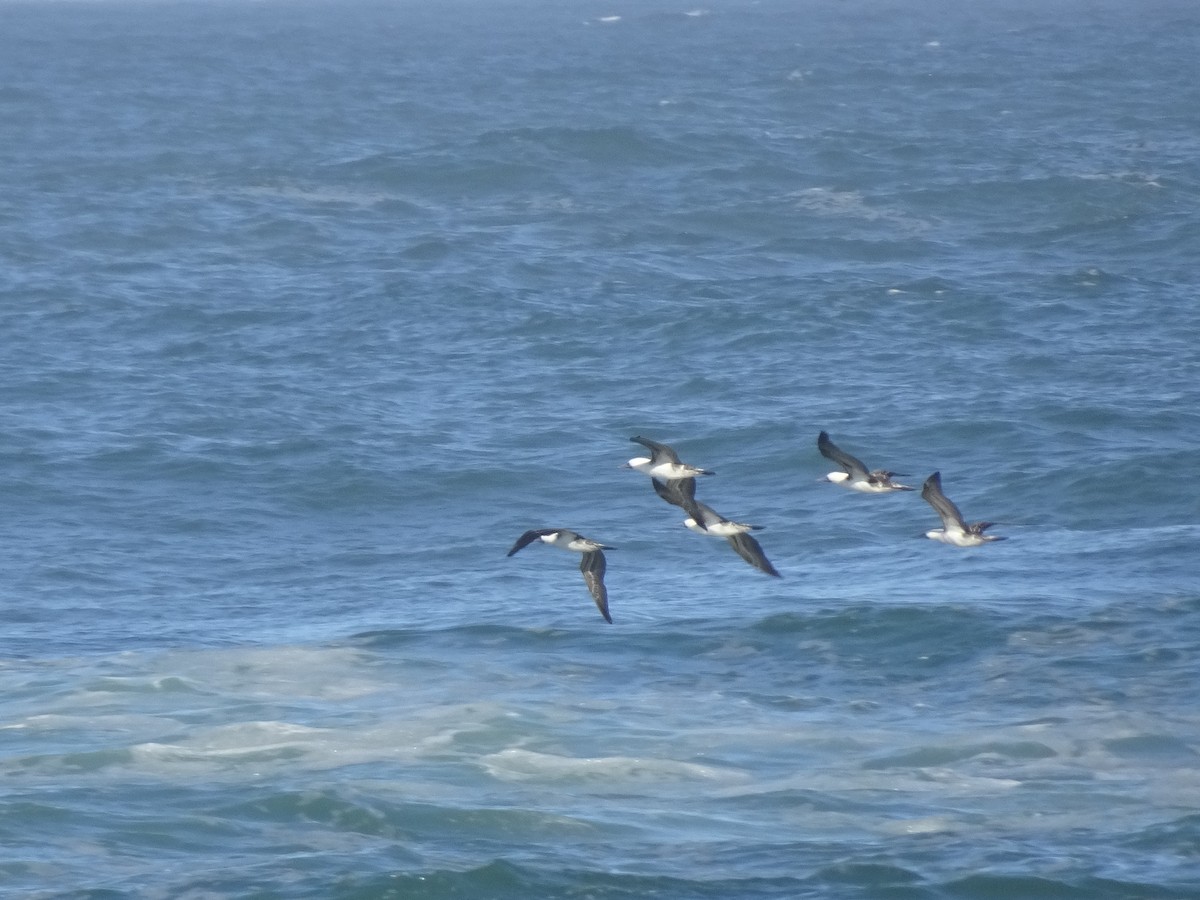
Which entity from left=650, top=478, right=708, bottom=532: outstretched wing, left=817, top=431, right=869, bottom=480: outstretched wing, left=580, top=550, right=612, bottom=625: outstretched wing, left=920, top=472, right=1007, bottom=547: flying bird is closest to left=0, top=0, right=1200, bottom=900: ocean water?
left=580, top=550, right=612, bottom=625: outstretched wing

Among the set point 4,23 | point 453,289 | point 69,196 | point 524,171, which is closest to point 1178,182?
point 524,171

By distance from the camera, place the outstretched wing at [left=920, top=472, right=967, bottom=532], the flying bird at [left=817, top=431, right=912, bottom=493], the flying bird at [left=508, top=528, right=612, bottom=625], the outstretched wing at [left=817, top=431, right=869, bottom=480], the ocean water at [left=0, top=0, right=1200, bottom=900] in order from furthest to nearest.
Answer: the flying bird at [left=508, top=528, right=612, bottom=625], the ocean water at [left=0, top=0, right=1200, bottom=900], the flying bird at [left=817, top=431, right=912, bottom=493], the outstretched wing at [left=920, top=472, right=967, bottom=532], the outstretched wing at [left=817, top=431, right=869, bottom=480]

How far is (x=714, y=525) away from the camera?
2005cm

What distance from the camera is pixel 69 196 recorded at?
60719mm

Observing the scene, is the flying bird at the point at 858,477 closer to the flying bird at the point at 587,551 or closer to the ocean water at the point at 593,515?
the flying bird at the point at 587,551

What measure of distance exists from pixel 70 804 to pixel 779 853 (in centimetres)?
728

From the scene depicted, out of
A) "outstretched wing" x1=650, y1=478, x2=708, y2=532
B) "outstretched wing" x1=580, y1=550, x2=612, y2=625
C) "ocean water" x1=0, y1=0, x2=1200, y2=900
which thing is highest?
"outstretched wing" x1=650, y1=478, x2=708, y2=532

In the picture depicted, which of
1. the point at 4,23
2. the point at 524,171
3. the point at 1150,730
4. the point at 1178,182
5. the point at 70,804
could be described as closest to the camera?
the point at 70,804

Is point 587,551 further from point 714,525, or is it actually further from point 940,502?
point 940,502

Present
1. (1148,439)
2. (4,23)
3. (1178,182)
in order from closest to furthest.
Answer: (1148,439)
(1178,182)
(4,23)

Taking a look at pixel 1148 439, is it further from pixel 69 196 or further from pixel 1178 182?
pixel 69 196

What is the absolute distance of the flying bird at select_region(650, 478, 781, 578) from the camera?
1933 centimetres

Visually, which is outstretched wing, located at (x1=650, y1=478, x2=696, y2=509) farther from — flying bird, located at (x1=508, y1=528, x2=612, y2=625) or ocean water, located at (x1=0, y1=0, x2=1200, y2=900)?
ocean water, located at (x1=0, y1=0, x2=1200, y2=900)

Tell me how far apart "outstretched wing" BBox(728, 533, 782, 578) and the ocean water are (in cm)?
262
